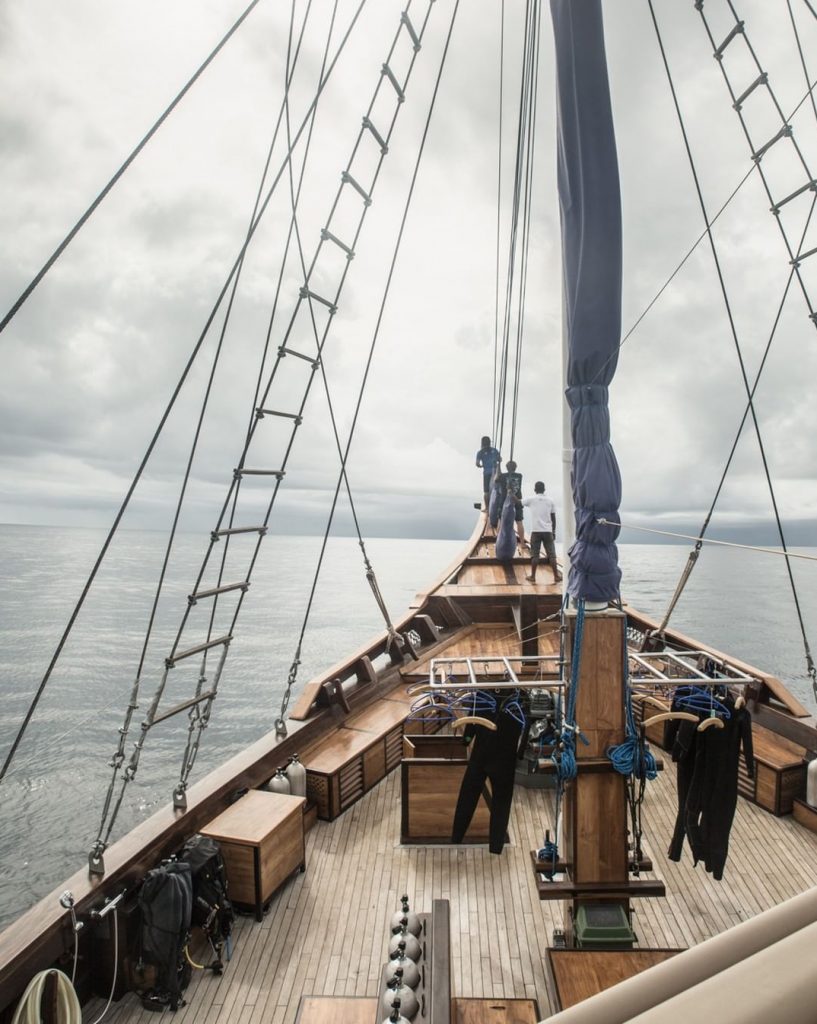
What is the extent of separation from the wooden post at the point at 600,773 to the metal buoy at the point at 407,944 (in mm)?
1067

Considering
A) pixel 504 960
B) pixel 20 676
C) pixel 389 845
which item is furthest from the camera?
pixel 20 676

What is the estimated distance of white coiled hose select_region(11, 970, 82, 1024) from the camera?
2586 mm

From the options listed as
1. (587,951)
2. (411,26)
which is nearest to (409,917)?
(587,951)

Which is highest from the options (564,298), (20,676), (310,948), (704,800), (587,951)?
(564,298)

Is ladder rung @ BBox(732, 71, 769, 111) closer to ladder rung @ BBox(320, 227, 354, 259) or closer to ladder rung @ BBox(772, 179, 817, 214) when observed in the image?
ladder rung @ BBox(772, 179, 817, 214)

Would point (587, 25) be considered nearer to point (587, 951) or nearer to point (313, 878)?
point (587, 951)

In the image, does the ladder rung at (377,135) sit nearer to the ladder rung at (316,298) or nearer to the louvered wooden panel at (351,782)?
the ladder rung at (316,298)

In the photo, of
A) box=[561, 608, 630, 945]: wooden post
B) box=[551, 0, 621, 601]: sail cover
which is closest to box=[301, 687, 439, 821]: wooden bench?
box=[561, 608, 630, 945]: wooden post

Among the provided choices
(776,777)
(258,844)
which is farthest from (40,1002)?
(776,777)

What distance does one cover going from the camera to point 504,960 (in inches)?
134

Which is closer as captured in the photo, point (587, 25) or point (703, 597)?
point (587, 25)

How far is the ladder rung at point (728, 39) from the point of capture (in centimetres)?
477

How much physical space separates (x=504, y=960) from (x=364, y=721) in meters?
2.56

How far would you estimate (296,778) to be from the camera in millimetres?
4551
